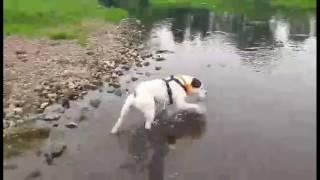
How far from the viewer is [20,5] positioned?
1241 inches

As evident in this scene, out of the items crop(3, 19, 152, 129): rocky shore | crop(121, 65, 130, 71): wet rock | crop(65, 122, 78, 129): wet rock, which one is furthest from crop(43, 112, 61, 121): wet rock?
crop(121, 65, 130, 71): wet rock

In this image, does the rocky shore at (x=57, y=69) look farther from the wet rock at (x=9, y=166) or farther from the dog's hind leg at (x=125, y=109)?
the wet rock at (x=9, y=166)

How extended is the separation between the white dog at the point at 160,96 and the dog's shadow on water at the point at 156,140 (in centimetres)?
21

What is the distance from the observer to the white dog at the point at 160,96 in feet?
31.1

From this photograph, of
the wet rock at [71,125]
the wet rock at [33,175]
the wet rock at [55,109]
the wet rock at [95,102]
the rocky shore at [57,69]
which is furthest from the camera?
the wet rock at [95,102]

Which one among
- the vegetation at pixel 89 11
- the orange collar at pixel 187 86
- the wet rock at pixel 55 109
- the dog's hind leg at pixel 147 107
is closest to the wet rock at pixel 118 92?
the wet rock at pixel 55 109

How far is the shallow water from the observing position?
836 centimetres

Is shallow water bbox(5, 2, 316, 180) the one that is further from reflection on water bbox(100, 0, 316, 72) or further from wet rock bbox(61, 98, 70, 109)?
reflection on water bbox(100, 0, 316, 72)

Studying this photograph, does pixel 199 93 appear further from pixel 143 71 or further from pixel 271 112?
pixel 143 71

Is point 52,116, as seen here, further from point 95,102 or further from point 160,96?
point 160,96

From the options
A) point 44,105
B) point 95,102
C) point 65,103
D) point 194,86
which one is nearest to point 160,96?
point 194,86

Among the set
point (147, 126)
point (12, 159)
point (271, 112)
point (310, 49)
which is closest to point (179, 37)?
point (310, 49)

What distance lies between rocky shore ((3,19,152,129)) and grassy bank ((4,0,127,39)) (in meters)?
1.92

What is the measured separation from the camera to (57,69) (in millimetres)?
15078
